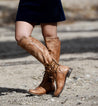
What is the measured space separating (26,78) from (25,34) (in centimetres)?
153

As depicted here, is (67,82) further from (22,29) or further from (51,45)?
(22,29)

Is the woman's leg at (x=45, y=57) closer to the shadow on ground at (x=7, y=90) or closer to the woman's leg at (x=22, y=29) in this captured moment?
the woman's leg at (x=22, y=29)

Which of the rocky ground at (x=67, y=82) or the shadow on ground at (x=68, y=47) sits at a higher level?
the rocky ground at (x=67, y=82)

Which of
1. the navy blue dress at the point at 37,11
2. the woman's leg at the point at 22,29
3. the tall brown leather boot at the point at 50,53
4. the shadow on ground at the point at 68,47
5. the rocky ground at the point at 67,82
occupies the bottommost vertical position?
the shadow on ground at the point at 68,47

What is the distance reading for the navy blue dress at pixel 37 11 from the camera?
3.54 metres

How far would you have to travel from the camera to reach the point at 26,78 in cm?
496

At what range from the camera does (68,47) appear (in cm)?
831

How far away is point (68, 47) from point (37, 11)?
480 cm

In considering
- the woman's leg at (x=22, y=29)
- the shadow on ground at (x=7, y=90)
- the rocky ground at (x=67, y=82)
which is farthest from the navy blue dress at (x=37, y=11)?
the shadow on ground at (x=7, y=90)

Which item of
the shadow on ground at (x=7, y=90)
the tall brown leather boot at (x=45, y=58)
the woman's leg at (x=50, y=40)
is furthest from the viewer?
the shadow on ground at (x=7, y=90)

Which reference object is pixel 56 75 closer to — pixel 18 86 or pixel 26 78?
pixel 18 86

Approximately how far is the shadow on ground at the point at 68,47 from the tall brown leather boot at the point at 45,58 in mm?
3806

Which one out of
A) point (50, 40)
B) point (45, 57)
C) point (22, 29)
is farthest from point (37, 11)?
point (45, 57)

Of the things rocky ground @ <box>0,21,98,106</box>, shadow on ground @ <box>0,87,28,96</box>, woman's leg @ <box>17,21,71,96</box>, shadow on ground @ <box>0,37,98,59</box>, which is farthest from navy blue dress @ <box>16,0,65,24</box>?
shadow on ground @ <box>0,37,98,59</box>
